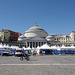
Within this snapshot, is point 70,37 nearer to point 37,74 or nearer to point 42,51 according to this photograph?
point 42,51

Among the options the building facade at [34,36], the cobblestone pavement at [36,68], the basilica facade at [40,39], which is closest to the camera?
the cobblestone pavement at [36,68]

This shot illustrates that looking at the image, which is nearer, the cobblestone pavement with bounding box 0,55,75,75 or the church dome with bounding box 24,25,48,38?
the cobblestone pavement with bounding box 0,55,75,75

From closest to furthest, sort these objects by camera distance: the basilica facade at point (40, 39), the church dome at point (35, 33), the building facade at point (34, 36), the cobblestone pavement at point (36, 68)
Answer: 1. the cobblestone pavement at point (36, 68)
2. the basilica facade at point (40, 39)
3. the building facade at point (34, 36)
4. the church dome at point (35, 33)

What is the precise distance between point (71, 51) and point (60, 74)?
38278mm

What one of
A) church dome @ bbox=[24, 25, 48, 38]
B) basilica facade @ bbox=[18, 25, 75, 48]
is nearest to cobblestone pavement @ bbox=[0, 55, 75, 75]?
basilica facade @ bbox=[18, 25, 75, 48]

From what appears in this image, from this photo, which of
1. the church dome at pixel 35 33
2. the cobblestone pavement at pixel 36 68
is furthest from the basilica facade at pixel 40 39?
the cobblestone pavement at pixel 36 68

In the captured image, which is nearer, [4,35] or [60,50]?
[60,50]

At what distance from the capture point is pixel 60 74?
32.3 feet

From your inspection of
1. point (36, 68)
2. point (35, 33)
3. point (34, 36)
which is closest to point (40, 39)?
point (34, 36)

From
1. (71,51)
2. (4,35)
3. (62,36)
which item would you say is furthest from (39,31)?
(71,51)

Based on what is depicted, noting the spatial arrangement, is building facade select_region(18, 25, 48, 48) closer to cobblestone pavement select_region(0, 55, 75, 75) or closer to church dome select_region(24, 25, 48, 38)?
church dome select_region(24, 25, 48, 38)

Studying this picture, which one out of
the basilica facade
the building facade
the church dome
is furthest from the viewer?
the church dome

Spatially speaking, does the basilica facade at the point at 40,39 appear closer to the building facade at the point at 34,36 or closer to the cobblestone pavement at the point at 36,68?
the building facade at the point at 34,36

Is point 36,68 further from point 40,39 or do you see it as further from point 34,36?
point 34,36
